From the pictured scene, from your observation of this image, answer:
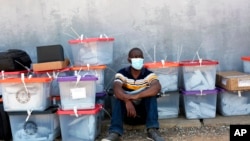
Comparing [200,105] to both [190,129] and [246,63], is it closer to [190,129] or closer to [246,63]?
[190,129]

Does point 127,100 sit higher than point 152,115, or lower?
higher

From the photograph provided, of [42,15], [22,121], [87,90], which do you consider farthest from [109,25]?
[22,121]

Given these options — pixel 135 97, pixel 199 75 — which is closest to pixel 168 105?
pixel 199 75

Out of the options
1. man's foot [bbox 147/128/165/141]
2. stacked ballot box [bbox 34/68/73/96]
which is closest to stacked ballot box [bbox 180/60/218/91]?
man's foot [bbox 147/128/165/141]

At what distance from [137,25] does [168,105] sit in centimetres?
129

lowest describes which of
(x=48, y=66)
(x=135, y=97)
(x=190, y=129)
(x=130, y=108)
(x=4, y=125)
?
(x=190, y=129)

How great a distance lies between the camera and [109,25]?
18.2ft

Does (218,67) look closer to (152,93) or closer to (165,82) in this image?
(165,82)

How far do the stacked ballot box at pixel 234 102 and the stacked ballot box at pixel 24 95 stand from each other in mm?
2433

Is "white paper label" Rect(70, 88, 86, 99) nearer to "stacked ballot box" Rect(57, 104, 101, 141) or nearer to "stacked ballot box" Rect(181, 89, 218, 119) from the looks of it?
"stacked ballot box" Rect(57, 104, 101, 141)

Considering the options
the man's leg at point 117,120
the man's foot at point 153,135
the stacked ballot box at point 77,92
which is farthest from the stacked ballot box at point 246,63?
the stacked ballot box at point 77,92

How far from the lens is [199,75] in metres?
→ 5.03

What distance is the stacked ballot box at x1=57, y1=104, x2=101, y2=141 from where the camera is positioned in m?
4.43

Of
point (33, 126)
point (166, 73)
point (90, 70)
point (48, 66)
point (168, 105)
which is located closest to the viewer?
point (33, 126)
